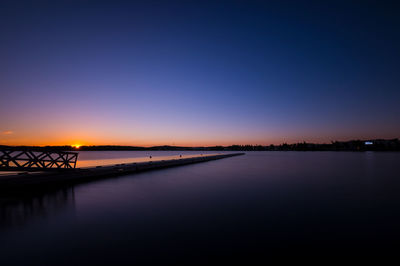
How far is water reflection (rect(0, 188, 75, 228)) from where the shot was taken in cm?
927

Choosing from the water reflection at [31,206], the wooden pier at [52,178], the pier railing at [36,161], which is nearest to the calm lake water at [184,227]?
the water reflection at [31,206]

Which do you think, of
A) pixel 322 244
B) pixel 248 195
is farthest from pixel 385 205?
pixel 322 244

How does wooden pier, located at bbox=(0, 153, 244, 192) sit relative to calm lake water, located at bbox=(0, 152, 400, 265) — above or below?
above

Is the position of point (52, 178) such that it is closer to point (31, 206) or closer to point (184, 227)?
point (31, 206)

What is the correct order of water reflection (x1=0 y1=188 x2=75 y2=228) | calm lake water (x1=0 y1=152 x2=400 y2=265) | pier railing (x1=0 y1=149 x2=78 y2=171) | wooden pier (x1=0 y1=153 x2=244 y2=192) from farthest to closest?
1. pier railing (x1=0 y1=149 x2=78 y2=171)
2. wooden pier (x1=0 y1=153 x2=244 y2=192)
3. water reflection (x1=0 y1=188 x2=75 y2=228)
4. calm lake water (x1=0 y1=152 x2=400 y2=265)

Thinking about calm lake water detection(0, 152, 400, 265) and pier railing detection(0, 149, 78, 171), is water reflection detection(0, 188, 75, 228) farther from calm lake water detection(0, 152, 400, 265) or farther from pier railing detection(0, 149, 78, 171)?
pier railing detection(0, 149, 78, 171)

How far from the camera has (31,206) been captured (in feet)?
36.3

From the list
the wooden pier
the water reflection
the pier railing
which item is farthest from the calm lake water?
the pier railing

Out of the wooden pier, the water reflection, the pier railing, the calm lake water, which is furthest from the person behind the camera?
the pier railing

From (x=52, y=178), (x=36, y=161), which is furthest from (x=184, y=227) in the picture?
(x=36, y=161)

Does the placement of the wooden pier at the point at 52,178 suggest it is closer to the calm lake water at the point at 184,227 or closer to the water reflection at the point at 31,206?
the water reflection at the point at 31,206

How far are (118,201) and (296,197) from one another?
12717 mm

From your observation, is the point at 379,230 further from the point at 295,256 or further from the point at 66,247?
the point at 66,247

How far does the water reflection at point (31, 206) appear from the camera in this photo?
927 cm
